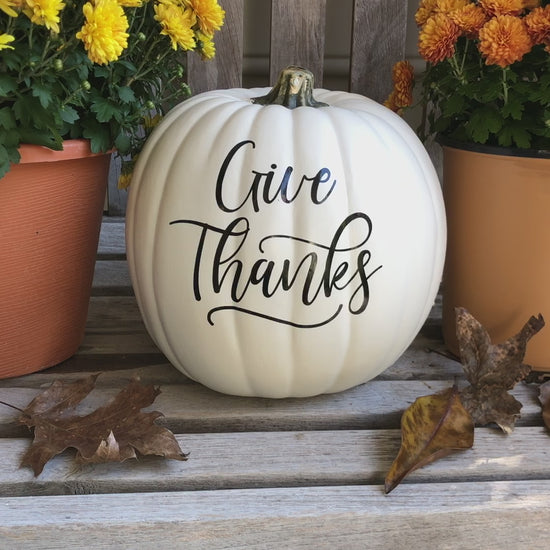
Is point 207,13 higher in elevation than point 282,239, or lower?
higher

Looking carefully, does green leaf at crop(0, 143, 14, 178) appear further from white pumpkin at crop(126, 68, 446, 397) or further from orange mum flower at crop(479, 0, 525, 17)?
orange mum flower at crop(479, 0, 525, 17)

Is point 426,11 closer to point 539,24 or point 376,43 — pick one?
point 539,24

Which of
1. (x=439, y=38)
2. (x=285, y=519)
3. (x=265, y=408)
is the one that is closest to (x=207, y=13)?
(x=439, y=38)

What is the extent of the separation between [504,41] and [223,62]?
595 millimetres

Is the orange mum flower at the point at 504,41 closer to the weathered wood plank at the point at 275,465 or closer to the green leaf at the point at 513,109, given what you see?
the green leaf at the point at 513,109

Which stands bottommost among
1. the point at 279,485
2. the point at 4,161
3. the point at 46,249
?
the point at 279,485

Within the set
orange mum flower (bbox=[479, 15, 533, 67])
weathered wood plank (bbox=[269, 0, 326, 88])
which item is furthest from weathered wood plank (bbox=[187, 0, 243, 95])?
orange mum flower (bbox=[479, 15, 533, 67])

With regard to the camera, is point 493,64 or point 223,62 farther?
point 223,62

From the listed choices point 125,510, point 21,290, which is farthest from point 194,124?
point 125,510

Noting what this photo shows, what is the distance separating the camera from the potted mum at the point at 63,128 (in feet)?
2.68

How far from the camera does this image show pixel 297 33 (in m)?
1.33

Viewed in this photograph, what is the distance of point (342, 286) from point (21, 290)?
1.34 ft

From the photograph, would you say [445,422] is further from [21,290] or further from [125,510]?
[21,290]

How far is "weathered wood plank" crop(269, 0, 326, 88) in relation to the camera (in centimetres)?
131
